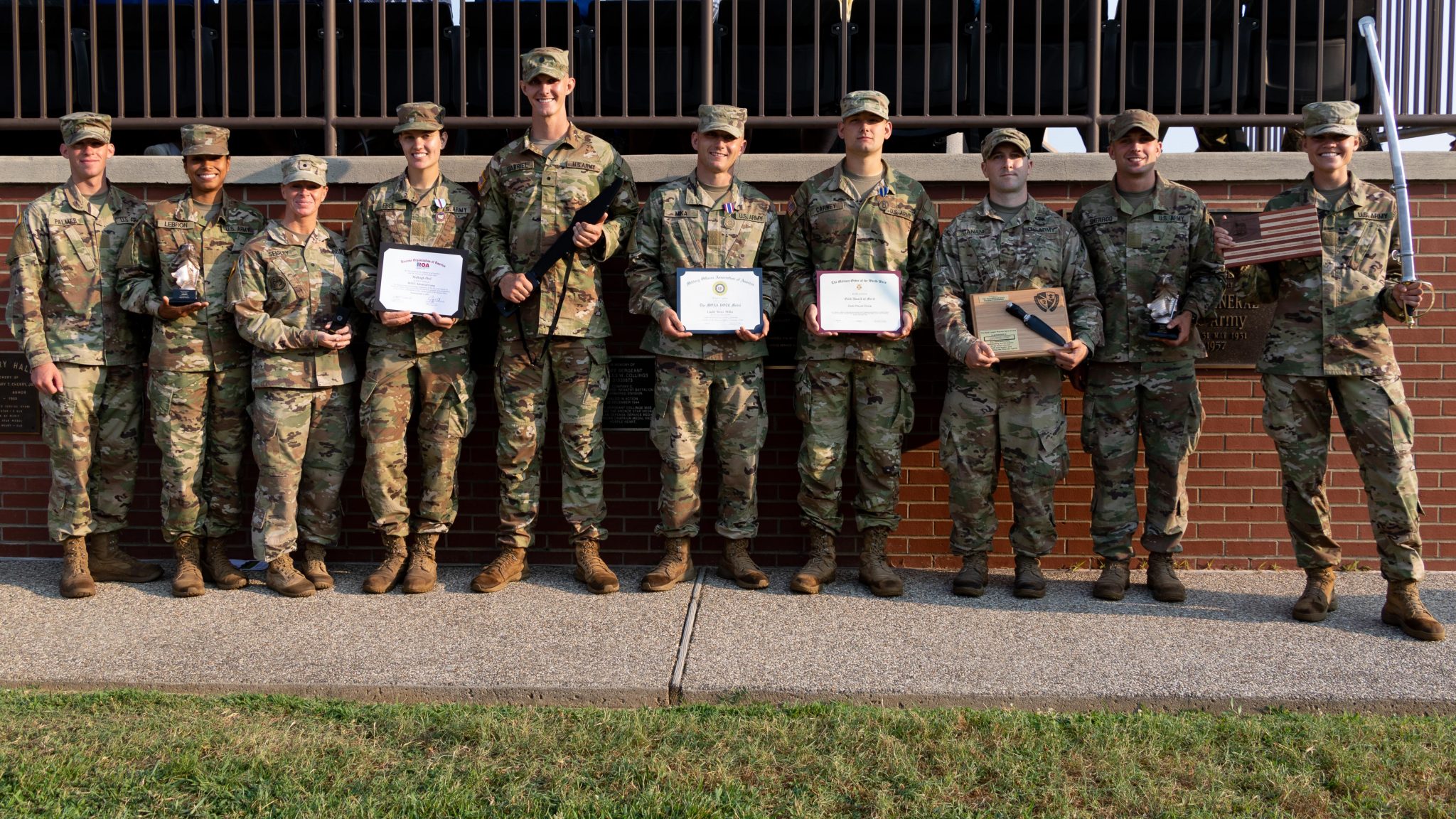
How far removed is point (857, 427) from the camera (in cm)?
534

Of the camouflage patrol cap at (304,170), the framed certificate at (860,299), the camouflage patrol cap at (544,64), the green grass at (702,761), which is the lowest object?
the green grass at (702,761)

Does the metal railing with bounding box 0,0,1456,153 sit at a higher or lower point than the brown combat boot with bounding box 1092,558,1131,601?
higher

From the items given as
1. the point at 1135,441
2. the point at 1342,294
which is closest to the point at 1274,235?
the point at 1342,294

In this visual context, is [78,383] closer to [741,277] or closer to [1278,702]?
[741,277]

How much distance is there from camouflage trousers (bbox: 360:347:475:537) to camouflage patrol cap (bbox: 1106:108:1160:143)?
3.19m

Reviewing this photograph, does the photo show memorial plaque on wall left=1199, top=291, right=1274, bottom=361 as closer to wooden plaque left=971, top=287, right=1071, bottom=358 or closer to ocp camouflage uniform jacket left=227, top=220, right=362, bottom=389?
wooden plaque left=971, top=287, right=1071, bottom=358

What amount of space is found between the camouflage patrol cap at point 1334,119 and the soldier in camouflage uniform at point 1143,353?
0.60 meters

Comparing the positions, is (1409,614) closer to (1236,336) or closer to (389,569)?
(1236,336)

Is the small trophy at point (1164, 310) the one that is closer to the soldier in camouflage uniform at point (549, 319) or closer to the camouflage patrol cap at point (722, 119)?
the camouflage patrol cap at point (722, 119)

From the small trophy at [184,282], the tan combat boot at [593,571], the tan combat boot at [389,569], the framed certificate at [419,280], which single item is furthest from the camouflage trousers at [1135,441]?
the small trophy at [184,282]

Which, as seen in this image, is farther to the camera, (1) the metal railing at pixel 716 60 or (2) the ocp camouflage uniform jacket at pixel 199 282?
(1) the metal railing at pixel 716 60

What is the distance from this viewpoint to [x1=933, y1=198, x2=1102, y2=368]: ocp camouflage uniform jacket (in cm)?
515

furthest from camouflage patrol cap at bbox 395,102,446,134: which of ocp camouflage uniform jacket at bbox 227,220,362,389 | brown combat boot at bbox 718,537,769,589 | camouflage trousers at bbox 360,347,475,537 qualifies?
brown combat boot at bbox 718,537,769,589

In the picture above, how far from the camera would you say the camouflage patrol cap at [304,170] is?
5324 millimetres
